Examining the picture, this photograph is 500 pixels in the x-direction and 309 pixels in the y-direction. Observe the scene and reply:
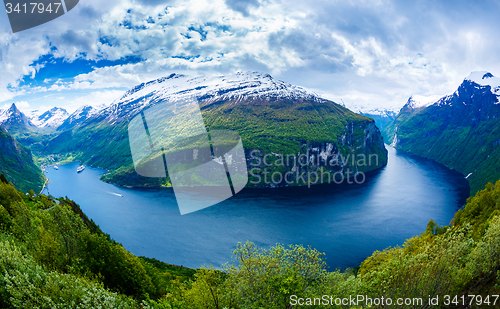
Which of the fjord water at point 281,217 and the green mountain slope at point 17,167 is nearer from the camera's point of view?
the fjord water at point 281,217

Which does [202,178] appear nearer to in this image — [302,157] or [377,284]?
[302,157]

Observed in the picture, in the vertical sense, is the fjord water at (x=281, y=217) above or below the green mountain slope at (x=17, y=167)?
above

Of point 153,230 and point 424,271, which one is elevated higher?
point 424,271

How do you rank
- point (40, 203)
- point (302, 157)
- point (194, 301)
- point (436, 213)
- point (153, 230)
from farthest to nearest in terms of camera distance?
point (302, 157)
point (436, 213)
point (153, 230)
point (40, 203)
point (194, 301)

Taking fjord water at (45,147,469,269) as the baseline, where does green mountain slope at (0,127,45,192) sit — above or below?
below

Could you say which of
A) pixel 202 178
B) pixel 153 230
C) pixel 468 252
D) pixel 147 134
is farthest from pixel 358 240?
pixel 147 134

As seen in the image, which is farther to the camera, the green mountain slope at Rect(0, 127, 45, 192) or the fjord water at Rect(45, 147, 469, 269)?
the green mountain slope at Rect(0, 127, 45, 192)
